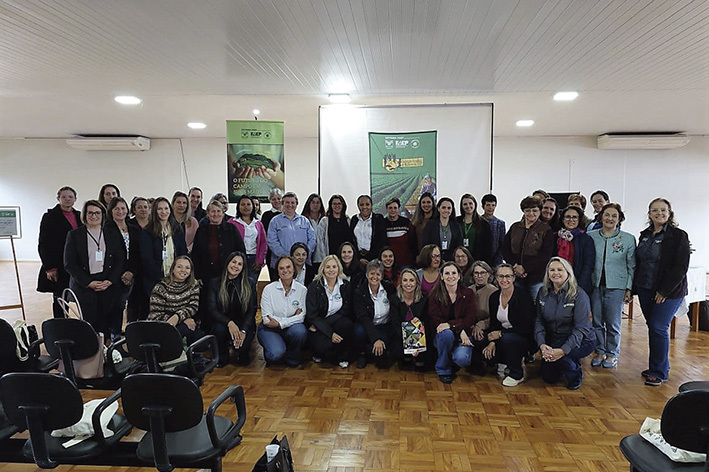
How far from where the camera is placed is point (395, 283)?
4488mm

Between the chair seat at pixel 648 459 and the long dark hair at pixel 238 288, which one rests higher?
the long dark hair at pixel 238 288

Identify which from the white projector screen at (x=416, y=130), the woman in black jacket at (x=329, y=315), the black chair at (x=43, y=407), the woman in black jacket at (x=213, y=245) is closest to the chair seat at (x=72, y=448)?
the black chair at (x=43, y=407)

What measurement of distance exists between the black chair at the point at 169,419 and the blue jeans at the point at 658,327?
11.2 feet

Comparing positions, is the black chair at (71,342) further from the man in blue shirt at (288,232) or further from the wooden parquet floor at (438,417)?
the man in blue shirt at (288,232)

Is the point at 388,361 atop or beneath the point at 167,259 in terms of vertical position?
beneath

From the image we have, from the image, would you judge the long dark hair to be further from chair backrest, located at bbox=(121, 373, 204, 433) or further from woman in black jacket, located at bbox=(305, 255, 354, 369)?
chair backrest, located at bbox=(121, 373, 204, 433)

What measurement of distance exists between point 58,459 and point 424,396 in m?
2.33

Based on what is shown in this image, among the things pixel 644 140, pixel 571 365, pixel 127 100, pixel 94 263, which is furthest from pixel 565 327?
pixel 644 140

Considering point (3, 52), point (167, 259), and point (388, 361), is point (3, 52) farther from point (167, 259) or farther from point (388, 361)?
point (388, 361)

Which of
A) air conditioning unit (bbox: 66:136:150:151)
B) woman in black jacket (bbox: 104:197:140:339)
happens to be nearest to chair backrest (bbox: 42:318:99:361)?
woman in black jacket (bbox: 104:197:140:339)

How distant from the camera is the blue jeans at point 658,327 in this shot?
3.63 meters

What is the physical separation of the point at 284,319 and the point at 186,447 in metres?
2.21

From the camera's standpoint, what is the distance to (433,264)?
4176 millimetres

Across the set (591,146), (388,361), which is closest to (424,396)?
(388,361)
